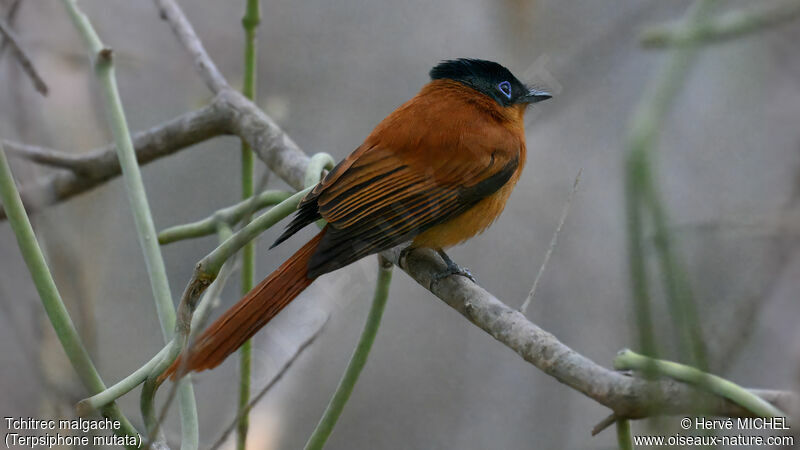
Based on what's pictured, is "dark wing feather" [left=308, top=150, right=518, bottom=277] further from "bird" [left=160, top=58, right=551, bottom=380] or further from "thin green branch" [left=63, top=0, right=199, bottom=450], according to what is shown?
"thin green branch" [left=63, top=0, right=199, bottom=450]

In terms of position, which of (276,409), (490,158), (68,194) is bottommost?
(276,409)

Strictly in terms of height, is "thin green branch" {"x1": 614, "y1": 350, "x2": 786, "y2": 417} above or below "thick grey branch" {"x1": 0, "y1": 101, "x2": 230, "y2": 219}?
below

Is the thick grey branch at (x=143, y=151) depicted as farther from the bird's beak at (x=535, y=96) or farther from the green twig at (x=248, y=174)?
the bird's beak at (x=535, y=96)

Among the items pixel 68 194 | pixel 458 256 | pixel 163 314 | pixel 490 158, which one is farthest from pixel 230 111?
pixel 458 256

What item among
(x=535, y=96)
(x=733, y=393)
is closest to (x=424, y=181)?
(x=535, y=96)

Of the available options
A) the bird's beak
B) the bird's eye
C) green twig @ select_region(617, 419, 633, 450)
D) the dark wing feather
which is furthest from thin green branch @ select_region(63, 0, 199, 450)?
the bird's beak

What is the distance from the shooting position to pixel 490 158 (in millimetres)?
2977

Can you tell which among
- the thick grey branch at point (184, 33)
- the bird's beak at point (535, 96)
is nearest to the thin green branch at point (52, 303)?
the thick grey branch at point (184, 33)

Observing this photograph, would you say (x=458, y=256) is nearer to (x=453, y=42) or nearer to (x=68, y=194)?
(x=453, y=42)

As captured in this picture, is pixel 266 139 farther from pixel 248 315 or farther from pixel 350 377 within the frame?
pixel 350 377

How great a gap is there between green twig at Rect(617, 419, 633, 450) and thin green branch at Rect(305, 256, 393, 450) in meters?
0.74

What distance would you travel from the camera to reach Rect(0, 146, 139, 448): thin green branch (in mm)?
1695

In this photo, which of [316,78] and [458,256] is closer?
[458,256]

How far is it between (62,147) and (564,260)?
8.24 ft
